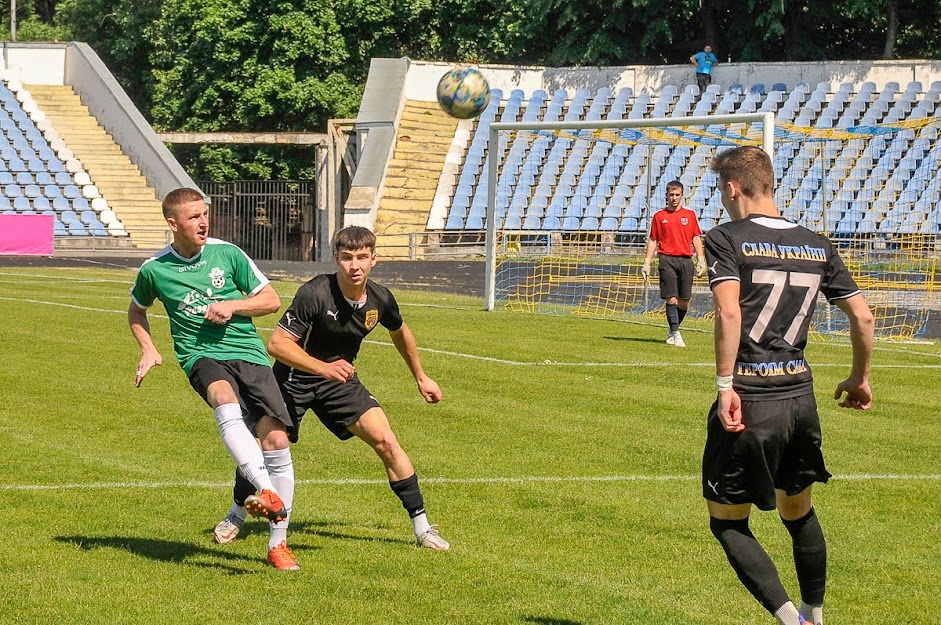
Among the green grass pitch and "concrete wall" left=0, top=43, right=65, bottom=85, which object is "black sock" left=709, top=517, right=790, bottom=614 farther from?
"concrete wall" left=0, top=43, right=65, bottom=85

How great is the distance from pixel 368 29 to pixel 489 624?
43680mm

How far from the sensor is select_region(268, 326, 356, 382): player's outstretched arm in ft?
21.9

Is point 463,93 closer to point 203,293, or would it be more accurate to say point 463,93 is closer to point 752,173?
point 203,293

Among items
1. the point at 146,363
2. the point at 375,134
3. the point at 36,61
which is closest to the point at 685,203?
the point at 375,134

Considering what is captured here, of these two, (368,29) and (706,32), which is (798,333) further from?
(368,29)

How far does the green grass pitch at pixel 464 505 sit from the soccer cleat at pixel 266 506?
0.34 metres

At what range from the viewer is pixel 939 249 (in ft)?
74.5

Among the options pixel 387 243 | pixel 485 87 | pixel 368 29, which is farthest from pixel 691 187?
pixel 368 29

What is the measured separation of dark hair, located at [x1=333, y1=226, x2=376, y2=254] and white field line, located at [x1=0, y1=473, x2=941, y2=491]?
2.44 meters

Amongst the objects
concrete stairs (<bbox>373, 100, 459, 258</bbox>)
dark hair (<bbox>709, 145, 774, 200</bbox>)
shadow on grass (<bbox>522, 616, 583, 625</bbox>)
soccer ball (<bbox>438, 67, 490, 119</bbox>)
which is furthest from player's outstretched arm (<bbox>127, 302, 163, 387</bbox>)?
concrete stairs (<bbox>373, 100, 459, 258</bbox>)

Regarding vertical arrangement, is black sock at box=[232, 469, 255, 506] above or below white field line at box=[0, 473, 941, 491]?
above

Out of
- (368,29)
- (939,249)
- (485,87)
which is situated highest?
(368,29)

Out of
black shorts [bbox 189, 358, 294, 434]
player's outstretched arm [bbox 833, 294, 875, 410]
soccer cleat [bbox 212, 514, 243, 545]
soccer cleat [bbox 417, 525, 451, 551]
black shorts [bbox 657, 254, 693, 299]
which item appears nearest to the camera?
player's outstretched arm [bbox 833, 294, 875, 410]

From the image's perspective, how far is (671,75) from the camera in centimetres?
3938
